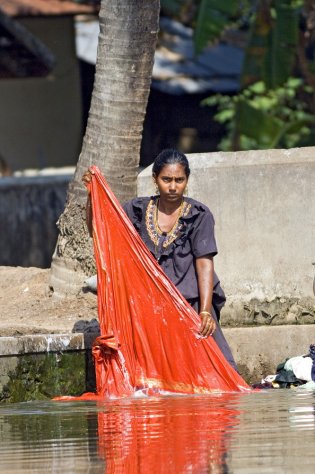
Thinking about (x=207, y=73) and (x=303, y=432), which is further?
(x=207, y=73)

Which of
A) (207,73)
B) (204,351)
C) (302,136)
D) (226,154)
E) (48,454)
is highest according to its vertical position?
(207,73)

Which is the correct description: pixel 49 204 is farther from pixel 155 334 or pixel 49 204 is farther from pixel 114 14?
pixel 155 334

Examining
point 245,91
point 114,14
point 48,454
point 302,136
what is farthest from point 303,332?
point 245,91

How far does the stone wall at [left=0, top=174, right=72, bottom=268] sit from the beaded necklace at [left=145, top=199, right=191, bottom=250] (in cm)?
894

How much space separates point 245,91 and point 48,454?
15140 millimetres

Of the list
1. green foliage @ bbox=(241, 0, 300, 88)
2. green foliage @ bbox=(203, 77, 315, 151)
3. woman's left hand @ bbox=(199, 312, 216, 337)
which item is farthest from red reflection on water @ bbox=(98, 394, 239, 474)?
green foliage @ bbox=(203, 77, 315, 151)

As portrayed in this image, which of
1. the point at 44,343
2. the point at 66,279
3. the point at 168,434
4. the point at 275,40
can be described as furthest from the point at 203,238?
the point at 275,40

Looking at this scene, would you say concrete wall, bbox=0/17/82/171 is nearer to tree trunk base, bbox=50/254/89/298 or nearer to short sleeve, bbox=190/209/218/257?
tree trunk base, bbox=50/254/89/298

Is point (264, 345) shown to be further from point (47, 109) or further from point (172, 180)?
point (47, 109)

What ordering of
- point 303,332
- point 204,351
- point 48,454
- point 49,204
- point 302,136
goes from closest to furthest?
1. point 48,454
2. point 204,351
3. point 303,332
4. point 49,204
5. point 302,136

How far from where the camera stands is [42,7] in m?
22.1

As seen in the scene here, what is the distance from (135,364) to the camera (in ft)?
29.8

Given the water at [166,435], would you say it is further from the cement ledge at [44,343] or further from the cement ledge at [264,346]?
the cement ledge at [264,346]

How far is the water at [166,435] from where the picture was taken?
243 inches
